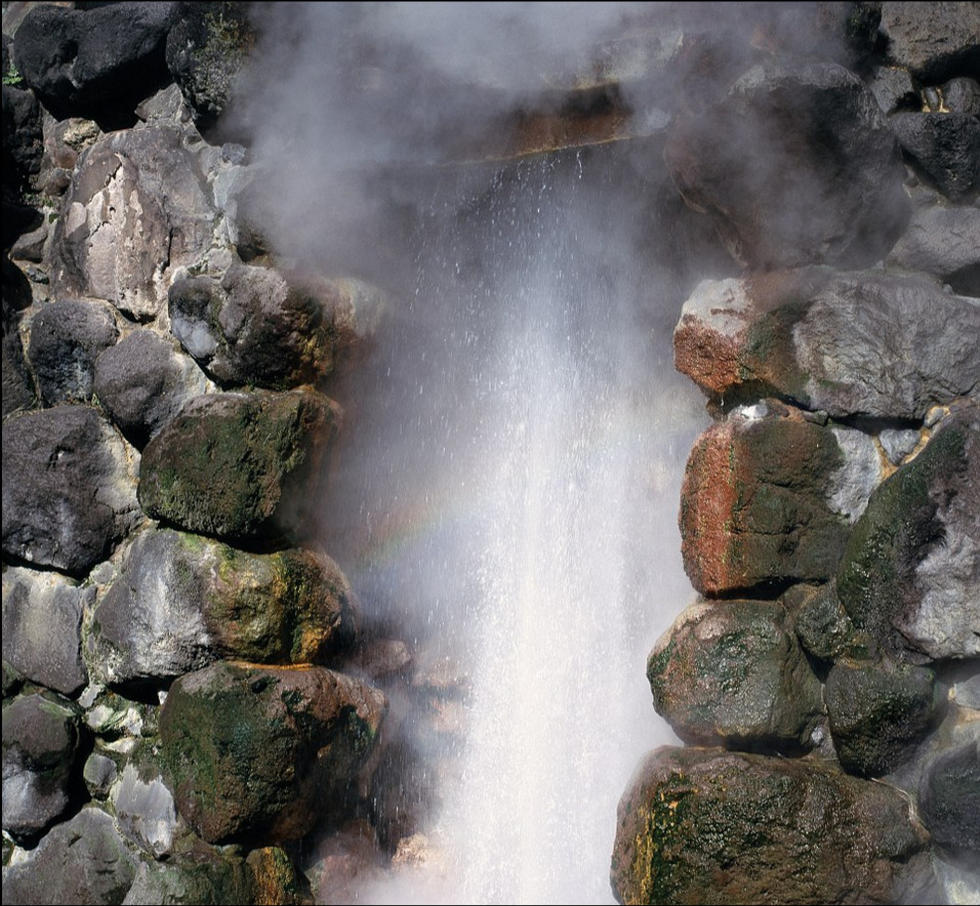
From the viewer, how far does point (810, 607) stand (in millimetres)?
1919

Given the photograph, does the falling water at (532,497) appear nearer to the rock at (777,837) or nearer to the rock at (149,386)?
the rock at (149,386)

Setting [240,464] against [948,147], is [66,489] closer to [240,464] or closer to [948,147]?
[240,464]

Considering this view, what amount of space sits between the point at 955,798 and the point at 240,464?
61.4 inches

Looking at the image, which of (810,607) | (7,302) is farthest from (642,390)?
(7,302)

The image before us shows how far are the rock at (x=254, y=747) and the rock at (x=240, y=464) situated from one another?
1.08 ft

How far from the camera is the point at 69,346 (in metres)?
2.46

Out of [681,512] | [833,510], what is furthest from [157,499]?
[833,510]

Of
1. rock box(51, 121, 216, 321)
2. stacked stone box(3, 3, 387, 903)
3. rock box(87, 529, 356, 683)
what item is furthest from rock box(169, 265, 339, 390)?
rock box(87, 529, 356, 683)

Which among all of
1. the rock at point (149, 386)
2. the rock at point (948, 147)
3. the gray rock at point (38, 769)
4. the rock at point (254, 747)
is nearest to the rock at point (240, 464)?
the rock at point (149, 386)

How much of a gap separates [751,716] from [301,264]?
4.63 feet

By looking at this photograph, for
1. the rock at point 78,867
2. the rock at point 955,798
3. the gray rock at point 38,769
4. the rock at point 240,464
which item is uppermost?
the rock at point 240,464

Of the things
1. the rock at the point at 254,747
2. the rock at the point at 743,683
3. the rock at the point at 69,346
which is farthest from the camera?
the rock at the point at 69,346

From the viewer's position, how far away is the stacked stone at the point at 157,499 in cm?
208

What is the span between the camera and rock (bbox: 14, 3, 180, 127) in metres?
2.47
